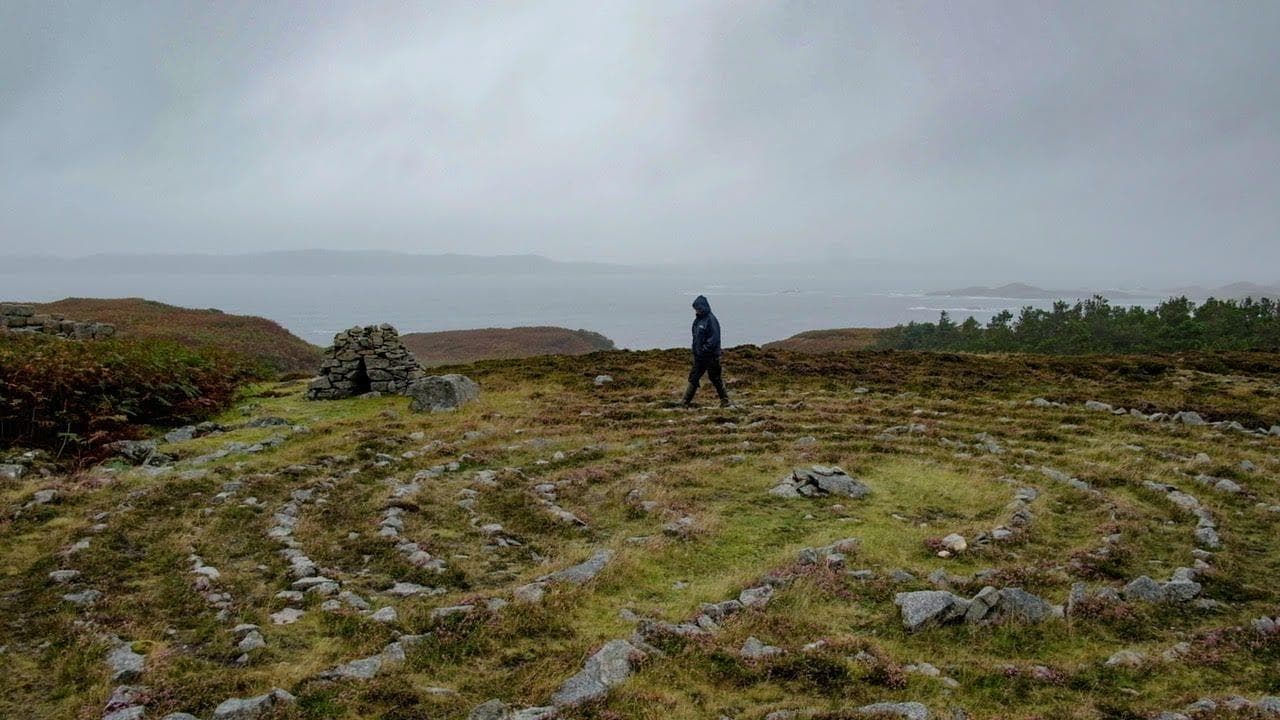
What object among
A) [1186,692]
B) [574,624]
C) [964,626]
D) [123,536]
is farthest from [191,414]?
[1186,692]

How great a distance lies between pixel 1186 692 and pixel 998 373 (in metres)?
22.5

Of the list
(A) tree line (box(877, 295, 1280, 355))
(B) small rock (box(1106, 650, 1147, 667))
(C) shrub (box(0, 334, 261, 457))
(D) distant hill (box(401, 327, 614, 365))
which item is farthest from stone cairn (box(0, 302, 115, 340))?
(A) tree line (box(877, 295, 1280, 355))

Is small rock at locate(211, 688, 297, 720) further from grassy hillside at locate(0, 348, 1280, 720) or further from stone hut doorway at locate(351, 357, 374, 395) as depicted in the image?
stone hut doorway at locate(351, 357, 374, 395)

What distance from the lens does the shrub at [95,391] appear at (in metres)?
14.0

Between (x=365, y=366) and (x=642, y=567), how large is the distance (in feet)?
50.7

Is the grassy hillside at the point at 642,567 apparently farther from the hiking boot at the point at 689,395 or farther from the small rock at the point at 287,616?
the hiking boot at the point at 689,395

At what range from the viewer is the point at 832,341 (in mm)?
70562

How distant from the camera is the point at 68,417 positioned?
1466cm

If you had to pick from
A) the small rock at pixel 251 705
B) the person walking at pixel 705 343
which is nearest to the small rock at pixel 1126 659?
the small rock at pixel 251 705

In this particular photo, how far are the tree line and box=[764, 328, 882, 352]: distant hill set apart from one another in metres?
5.77

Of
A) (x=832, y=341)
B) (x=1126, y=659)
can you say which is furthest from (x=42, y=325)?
(x=832, y=341)

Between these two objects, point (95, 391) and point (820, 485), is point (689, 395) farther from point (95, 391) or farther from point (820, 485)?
point (95, 391)

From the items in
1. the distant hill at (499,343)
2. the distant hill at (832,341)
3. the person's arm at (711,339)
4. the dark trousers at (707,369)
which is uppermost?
the person's arm at (711,339)

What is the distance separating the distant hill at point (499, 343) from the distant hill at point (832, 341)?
683 inches
